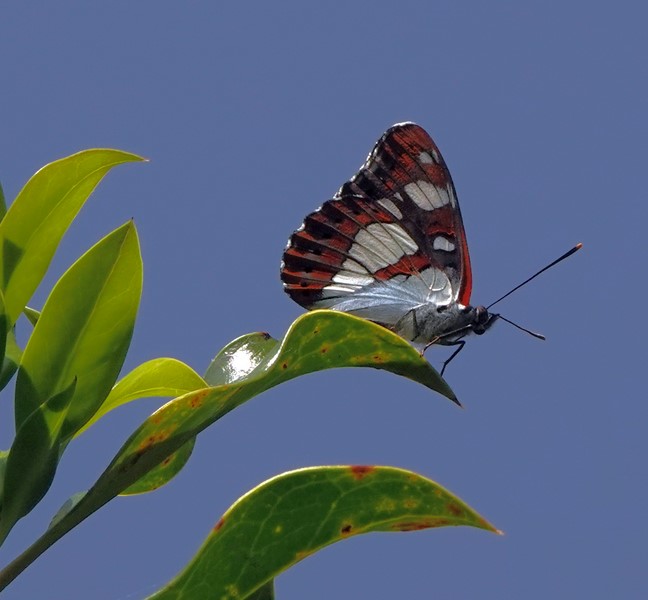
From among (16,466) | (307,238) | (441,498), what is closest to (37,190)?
(16,466)

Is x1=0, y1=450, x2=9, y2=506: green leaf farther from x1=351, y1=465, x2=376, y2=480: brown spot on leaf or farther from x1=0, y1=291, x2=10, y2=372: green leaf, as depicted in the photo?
x1=351, y1=465, x2=376, y2=480: brown spot on leaf

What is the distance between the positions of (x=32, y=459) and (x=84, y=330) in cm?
21

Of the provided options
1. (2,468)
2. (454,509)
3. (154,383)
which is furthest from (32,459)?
(454,509)

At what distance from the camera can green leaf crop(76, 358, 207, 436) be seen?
1.69 meters

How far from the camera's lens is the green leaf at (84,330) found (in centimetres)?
143

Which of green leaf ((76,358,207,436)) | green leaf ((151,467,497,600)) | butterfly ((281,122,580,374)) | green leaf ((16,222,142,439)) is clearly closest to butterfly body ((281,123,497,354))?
butterfly ((281,122,580,374))

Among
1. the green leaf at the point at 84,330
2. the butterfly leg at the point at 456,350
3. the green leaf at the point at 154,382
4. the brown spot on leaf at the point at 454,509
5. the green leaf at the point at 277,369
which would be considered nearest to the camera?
the brown spot on leaf at the point at 454,509

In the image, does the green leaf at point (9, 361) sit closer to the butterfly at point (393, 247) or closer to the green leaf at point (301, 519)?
the green leaf at point (301, 519)

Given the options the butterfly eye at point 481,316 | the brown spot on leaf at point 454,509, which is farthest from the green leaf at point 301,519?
the butterfly eye at point 481,316

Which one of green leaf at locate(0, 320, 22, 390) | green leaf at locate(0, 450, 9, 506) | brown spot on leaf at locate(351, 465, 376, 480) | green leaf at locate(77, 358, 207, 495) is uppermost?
Answer: green leaf at locate(0, 320, 22, 390)

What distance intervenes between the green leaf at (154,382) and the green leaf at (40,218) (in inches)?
10.0

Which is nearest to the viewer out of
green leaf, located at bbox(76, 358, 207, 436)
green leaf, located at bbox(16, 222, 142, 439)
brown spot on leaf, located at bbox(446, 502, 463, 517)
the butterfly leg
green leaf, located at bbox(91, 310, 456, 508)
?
brown spot on leaf, located at bbox(446, 502, 463, 517)

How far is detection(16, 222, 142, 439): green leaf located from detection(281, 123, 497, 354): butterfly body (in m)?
1.22

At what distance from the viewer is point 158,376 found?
1.70 meters
